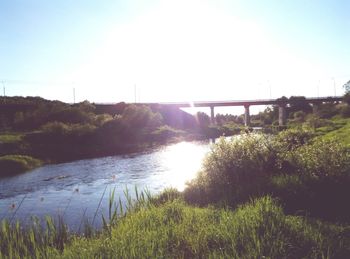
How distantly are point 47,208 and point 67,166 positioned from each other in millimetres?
24104

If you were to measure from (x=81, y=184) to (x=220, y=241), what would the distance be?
990 inches

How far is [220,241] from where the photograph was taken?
10727 millimetres

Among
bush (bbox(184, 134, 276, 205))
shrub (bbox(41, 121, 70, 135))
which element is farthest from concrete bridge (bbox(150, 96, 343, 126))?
bush (bbox(184, 134, 276, 205))

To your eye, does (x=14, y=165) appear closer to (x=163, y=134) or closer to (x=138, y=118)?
(x=163, y=134)

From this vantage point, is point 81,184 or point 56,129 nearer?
point 81,184

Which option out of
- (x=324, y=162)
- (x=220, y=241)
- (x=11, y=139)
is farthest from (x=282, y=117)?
(x=220, y=241)

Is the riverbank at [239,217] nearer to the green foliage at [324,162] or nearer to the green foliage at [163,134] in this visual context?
the green foliage at [324,162]

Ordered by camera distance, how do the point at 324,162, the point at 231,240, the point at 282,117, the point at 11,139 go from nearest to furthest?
the point at 231,240 → the point at 324,162 → the point at 11,139 → the point at 282,117

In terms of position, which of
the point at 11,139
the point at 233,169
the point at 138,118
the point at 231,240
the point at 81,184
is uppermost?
the point at 138,118

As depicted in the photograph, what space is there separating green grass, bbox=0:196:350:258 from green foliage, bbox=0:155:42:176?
1337 inches

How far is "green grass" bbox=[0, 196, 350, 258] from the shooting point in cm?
966

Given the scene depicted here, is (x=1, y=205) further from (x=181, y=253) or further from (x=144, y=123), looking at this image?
(x=144, y=123)

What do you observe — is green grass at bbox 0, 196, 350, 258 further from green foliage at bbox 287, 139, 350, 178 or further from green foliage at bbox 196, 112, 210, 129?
green foliage at bbox 196, 112, 210, 129

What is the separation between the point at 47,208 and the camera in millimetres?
24453
